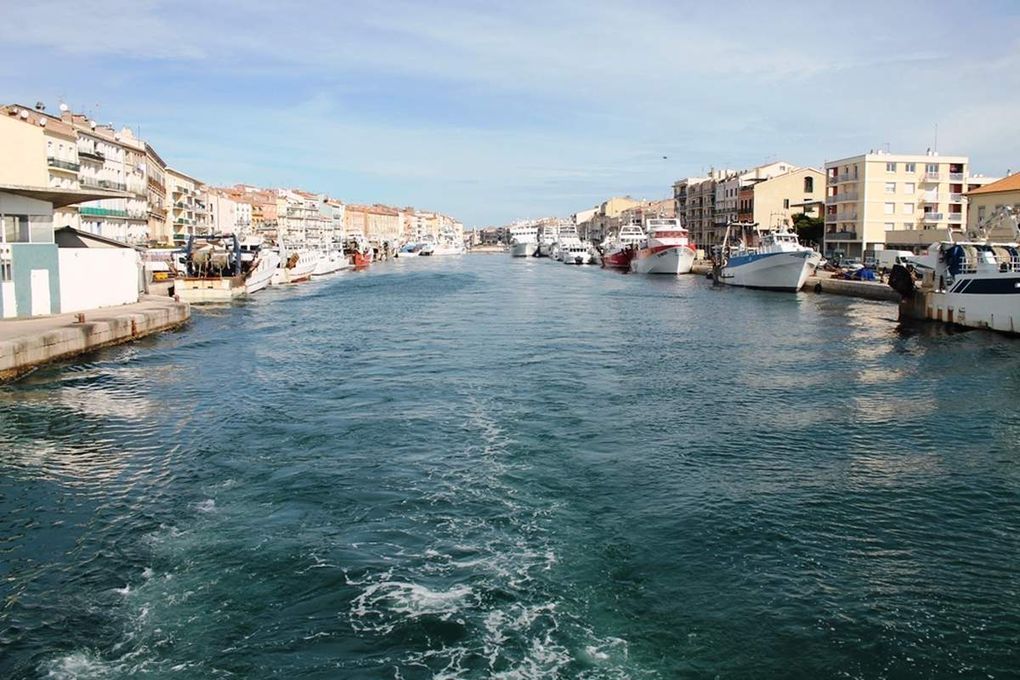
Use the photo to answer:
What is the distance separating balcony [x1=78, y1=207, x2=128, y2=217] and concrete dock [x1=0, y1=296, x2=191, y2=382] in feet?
105

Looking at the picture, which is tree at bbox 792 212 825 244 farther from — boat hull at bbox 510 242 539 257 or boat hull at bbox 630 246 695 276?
boat hull at bbox 510 242 539 257

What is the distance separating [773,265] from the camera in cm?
5312

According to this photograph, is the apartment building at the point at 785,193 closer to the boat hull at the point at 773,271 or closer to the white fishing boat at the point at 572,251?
the white fishing boat at the point at 572,251

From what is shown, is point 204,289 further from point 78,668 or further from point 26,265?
point 78,668

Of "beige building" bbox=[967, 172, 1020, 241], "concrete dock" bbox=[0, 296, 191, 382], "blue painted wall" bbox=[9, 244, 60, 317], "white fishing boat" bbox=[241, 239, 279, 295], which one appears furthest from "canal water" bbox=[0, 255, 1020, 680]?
"beige building" bbox=[967, 172, 1020, 241]

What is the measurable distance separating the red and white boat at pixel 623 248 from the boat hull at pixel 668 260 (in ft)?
27.3

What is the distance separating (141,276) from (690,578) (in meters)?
36.8

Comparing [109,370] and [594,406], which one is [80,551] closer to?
[594,406]

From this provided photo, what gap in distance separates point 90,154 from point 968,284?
5577 cm

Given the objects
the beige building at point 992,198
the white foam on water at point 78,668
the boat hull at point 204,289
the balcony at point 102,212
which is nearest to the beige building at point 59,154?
the balcony at point 102,212

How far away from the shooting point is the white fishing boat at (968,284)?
28.4 m

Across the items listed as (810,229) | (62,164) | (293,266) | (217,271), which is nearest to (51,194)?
(217,271)

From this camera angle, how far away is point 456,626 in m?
7.59

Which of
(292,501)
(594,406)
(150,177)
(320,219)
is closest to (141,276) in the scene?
(594,406)
